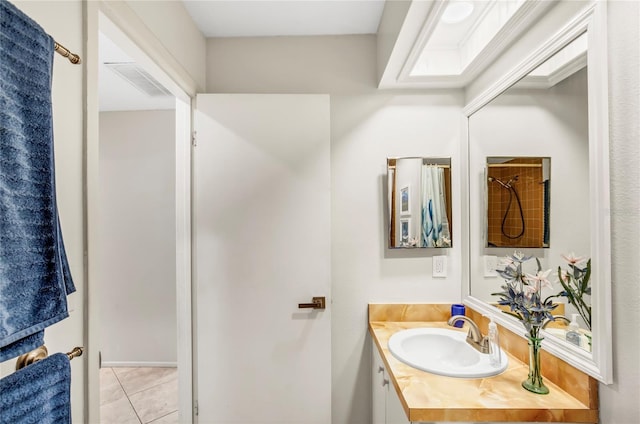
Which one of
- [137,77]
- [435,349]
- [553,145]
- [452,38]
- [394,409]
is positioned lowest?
[394,409]

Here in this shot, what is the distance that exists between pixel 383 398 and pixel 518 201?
1.07 m

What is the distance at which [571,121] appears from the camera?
3.40ft

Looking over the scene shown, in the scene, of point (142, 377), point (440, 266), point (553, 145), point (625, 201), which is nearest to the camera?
point (625, 201)

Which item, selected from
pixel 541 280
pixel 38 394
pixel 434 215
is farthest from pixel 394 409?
pixel 38 394

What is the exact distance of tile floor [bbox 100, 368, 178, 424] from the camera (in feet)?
7.42

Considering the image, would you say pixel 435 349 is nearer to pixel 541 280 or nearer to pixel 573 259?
pixel 541 280

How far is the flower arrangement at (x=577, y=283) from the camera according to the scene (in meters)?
0.96

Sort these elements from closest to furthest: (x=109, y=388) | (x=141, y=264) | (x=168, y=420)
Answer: (x=168, y=420) → (x=109, y=388) → (x=141, y=264)

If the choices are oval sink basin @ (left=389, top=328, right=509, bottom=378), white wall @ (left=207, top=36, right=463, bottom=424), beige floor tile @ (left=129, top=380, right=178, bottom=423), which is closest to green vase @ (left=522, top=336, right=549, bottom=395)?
oval sink basin @ (left=389, top=328, right=509, bottom=378)

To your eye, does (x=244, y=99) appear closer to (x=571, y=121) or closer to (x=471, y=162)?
(x=471, y=162)

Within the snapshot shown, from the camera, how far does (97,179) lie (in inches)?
40.1

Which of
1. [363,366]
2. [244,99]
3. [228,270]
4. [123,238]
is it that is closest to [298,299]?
[228,270]

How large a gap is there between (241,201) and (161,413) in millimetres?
1794

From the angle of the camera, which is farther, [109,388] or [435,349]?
[109,388]
